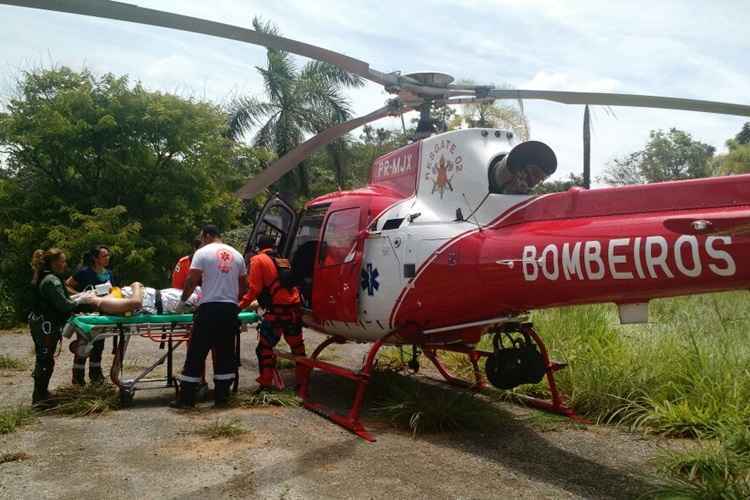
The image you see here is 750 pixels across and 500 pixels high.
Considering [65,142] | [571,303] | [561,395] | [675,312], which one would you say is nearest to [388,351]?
[561,395]

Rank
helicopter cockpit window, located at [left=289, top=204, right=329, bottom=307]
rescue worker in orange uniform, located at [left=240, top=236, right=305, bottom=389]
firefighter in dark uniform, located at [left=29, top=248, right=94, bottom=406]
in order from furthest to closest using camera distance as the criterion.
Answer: helicopter cockpit window, located at [left=289, top=204, right=329, bottom=307] < rescue worker in orange uniform, located at [left=240, top=236, right=305, bottom=389] < firefighter in dark uniform, located at [left=29, top=248, right=94, bottom=406]

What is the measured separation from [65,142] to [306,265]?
12.2 m

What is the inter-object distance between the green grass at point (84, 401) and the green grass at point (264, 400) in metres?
1.21

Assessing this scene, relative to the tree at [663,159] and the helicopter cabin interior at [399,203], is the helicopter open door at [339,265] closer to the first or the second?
the helicopter cabin interior at [399,203]

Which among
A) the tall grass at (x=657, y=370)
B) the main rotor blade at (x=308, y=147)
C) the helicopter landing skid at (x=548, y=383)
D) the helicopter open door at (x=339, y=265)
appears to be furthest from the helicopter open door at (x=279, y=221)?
the tall grass at (x=657, y=370)

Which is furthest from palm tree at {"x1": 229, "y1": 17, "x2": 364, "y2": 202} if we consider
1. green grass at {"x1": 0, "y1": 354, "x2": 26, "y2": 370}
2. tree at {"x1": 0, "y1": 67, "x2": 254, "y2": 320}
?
green grass at {"x1": 0, "y1": 354, "x2": 26, "y2": 370}

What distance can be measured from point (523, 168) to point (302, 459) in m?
3.02

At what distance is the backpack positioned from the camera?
23.4 ft

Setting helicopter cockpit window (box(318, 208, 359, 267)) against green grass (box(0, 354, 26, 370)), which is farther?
green grass (box(0, 354, 26, 370))

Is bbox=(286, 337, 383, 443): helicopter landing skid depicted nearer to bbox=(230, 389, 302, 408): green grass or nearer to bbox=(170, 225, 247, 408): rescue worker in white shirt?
bbox=(230, 389, 302, 408): green grass

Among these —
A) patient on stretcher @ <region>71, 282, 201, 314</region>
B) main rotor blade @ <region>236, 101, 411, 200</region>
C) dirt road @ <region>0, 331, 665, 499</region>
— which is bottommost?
dirt road @ <region>0, 331, 665, 499</region>

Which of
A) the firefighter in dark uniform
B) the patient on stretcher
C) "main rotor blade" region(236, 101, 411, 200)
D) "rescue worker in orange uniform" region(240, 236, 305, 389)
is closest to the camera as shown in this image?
the firefighter in dark uniform

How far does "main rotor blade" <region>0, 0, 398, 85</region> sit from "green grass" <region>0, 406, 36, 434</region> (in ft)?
11.9

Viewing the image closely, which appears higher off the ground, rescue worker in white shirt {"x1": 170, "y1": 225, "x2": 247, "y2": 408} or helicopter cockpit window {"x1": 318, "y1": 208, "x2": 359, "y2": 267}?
helicopter cockpit window {"x1": 318, "y1": 208, "x2": 359, "y2": 267}
